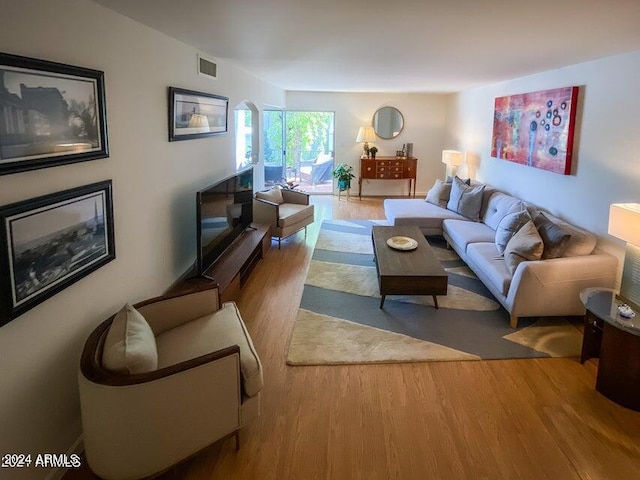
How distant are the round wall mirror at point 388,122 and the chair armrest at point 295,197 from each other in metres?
3.79

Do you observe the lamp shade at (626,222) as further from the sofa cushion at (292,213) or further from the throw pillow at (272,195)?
the throw pillow at (272,195)

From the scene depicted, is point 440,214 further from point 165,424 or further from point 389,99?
point 165,424

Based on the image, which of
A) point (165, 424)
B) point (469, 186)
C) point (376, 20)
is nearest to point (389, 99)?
point (469, 186)

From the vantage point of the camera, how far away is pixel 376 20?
2.62 meters

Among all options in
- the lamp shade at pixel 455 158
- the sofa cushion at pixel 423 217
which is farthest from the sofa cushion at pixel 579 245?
the lamp shade at pixel 455 158

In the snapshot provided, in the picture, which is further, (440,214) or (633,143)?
(440,214)

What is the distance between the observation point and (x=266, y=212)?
5844 mm

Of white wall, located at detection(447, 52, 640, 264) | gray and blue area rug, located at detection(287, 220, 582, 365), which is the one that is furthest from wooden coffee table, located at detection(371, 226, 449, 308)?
white wall, located at detection(447, 52, 640, 264)

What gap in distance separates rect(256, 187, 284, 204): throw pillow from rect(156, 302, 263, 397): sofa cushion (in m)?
3.38

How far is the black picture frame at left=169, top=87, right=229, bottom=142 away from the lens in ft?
11.6

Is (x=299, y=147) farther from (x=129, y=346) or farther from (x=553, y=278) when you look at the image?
(x=129, y=346)

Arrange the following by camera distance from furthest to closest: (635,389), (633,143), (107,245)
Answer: (633,143), (635,389), (107,245)

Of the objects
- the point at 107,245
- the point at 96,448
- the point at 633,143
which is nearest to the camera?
the point at 96,448

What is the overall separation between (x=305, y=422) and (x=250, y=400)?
467mm
